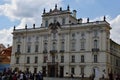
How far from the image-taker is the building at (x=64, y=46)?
6756cm

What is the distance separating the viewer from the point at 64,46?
72.8m

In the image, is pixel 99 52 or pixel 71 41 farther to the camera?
pixel 71 41

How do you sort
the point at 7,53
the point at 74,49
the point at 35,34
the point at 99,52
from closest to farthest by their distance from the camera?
the point at 99,52 → the point at 74,49 → the point at 35,34 → the point at 7,53

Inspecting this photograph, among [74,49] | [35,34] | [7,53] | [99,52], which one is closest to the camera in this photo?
[99,52]

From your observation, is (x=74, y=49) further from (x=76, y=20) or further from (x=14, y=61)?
(x=14, y=61)

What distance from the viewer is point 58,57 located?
73000 millimetres

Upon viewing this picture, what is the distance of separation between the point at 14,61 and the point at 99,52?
1021 inches

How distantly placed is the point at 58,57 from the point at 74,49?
4.74m

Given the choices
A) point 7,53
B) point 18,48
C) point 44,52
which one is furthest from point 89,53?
point 7,53

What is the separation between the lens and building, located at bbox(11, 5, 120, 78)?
6756 centimetres

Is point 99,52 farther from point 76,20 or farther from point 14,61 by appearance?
point 14,61

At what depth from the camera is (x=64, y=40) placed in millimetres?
73000

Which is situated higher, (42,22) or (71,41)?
(42,22)

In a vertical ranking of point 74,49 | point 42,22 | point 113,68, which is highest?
point 42,22
